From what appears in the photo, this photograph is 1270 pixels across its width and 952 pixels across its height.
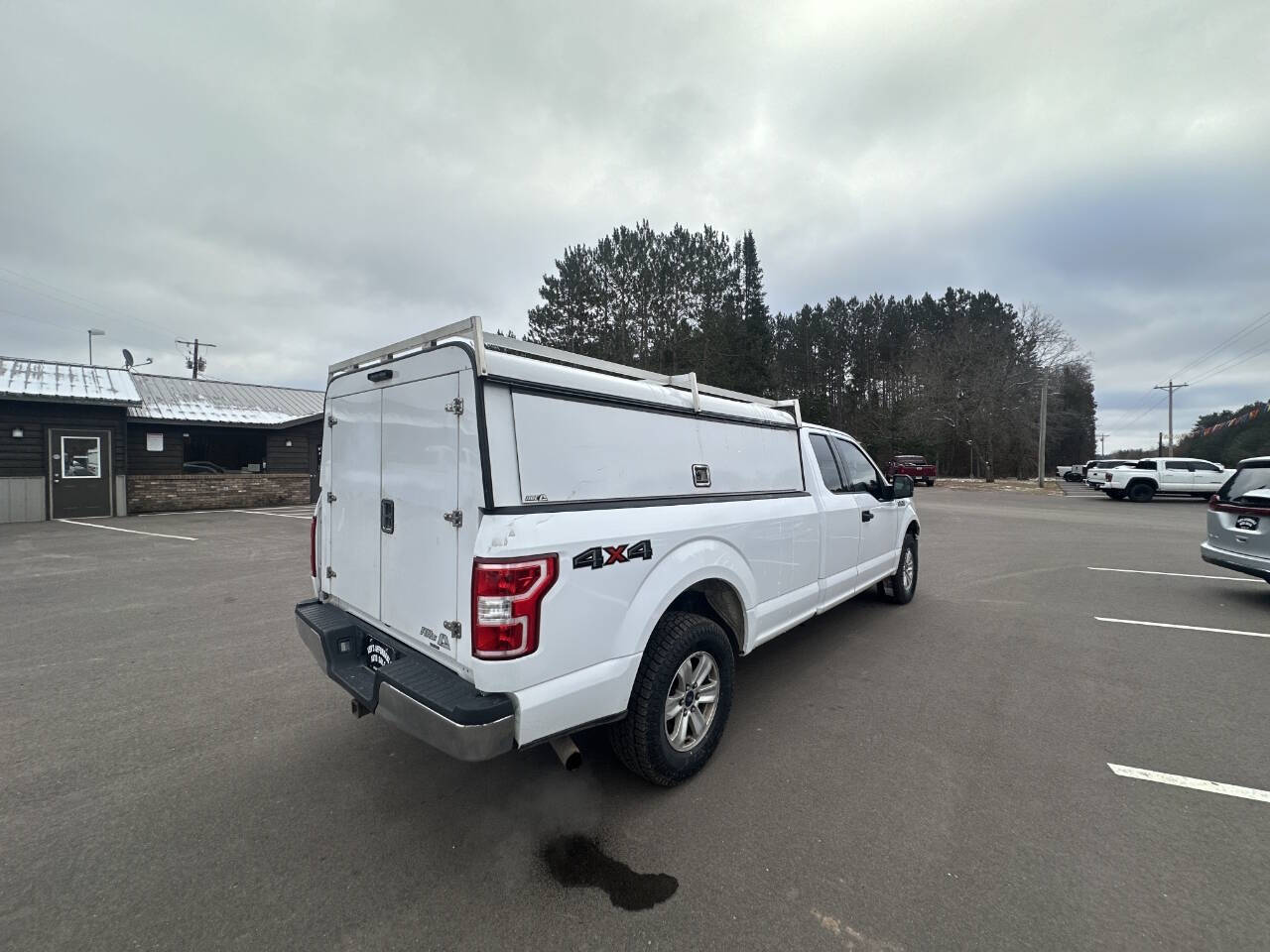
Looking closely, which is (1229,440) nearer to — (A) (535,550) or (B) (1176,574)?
(B) (1176,574)

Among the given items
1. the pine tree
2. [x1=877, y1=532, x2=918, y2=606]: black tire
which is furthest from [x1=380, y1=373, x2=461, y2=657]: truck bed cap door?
→ the pine tree

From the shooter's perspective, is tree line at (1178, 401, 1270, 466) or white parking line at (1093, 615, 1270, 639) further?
tree line at (1178, 401, 1270, 466)

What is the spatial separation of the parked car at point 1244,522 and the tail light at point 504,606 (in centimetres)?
772

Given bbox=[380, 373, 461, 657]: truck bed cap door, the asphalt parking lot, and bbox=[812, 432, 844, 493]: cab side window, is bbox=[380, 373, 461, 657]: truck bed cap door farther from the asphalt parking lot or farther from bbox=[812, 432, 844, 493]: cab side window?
→ bbox=[812, 432, 844, 493]: cab side window

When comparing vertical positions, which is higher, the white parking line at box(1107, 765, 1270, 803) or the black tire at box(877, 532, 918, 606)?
the black tire at box(877, 532, 918, 606)

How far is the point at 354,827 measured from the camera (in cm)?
246

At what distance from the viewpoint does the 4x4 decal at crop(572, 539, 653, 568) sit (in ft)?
7.59

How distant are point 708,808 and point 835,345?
52917mm

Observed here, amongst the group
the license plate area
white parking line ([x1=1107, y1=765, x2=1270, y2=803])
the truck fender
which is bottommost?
white parking line ([x1=1107, y1=765, x2=1270, y2=803])

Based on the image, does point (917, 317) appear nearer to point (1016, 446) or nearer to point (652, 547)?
point (1016, 446)

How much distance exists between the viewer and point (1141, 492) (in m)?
21.4

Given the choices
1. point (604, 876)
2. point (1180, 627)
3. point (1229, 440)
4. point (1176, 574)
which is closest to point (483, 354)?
point (604, 876)

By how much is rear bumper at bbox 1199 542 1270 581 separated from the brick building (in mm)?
15250

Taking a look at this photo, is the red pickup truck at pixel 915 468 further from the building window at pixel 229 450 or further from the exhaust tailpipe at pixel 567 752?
the building window at pixel 229 450
